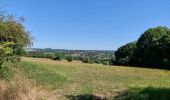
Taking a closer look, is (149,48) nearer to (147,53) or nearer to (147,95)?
(147,53)

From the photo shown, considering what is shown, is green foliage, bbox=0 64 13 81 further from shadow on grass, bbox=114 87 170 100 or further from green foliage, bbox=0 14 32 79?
shadow on grass, bbox=114 87 170 100

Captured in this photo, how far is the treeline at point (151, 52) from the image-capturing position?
6281 cm

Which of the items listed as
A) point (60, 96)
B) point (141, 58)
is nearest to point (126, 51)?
point (141, 58)

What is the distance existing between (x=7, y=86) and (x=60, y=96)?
3153 millimetres

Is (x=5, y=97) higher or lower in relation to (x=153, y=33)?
lower

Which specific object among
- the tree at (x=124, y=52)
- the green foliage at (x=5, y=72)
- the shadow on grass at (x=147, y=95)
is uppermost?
the tree at (x=124, y=52)

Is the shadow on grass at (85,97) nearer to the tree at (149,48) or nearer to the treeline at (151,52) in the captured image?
the treeline at (151,52)

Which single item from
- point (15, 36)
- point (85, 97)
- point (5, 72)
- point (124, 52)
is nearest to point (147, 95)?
point (85, 97)

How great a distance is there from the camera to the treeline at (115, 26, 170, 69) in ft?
206

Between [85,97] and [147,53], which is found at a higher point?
[147,53]

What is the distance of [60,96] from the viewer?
1412cm

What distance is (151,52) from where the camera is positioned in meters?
66.8

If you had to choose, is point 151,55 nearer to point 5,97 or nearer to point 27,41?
point 27,41

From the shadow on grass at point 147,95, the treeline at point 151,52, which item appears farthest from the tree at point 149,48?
the shadow on grass at point 147,95
